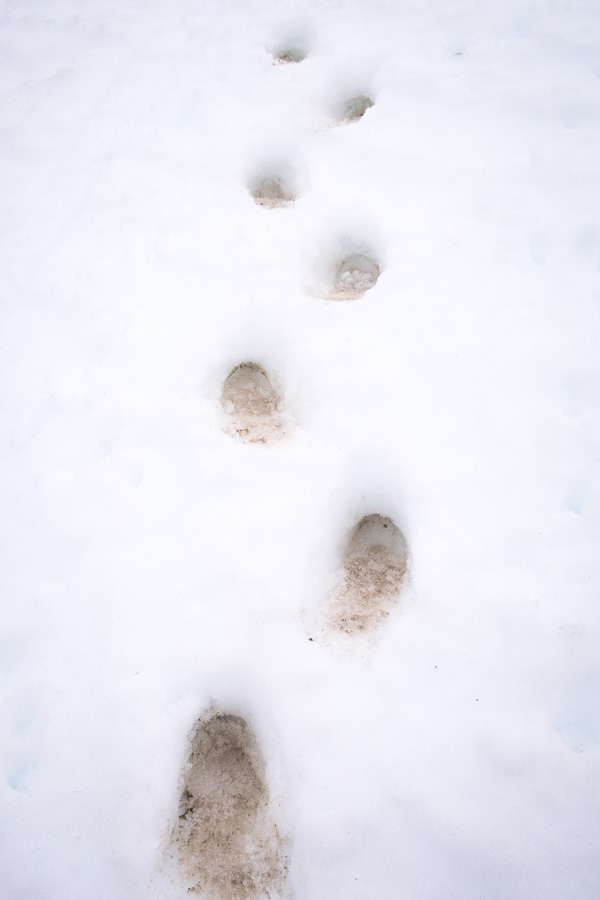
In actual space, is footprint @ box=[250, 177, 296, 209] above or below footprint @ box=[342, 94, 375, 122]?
below

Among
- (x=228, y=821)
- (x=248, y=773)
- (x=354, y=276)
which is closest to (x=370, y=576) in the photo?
(x=248, y=773)

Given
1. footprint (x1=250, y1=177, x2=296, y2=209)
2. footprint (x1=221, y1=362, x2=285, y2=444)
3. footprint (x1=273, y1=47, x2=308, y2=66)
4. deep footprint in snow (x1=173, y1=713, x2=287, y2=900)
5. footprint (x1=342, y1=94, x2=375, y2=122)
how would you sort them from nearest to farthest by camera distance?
deep footprint in snow (x1=173, y1=713, x2=287, y2=900), footprint (x1=221, y1=362, x2=285, y2=444), footprint (x1=250, y1=177, x2=296, y2=209), footprint (x1=342, y1=94, x2=375, y2=122), footprint (x1=273, y1=47, x2=308, y2=66)

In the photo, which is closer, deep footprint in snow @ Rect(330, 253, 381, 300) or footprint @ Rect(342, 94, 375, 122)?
deep footprint in snow @ Rect(330, 253, 381, 300)

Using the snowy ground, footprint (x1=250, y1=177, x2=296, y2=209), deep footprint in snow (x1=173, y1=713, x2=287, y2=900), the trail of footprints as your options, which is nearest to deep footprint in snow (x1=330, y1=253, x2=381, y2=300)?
the snowy ground

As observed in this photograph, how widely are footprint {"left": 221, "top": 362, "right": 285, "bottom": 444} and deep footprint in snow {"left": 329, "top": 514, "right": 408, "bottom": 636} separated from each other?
481 millimetres

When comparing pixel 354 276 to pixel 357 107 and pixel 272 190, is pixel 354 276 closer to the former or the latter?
pixel 272 190

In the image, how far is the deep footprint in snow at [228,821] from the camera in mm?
1392

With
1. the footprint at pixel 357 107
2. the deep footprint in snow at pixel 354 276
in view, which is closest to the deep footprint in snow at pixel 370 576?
the deep footprint in snow at pixel 354 276

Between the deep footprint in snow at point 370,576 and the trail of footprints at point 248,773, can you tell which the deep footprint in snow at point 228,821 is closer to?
the trail of footprints at point 248,773

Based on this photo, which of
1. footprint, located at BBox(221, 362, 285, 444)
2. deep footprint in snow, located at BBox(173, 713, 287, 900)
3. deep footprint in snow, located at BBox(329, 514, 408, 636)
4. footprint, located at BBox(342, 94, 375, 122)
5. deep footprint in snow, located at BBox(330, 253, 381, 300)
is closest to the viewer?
deep footprint in snow, located at BBox(173, 713, 287, 900)

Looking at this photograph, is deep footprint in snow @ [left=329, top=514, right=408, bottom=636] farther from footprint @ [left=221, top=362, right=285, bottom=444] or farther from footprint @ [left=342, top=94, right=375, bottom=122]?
footprint @ [left=342, top=94, right=375, bottom=122]

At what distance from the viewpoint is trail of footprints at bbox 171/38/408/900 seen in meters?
1.40

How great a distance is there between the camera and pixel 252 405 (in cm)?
194

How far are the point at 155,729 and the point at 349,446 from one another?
109 centimetres
